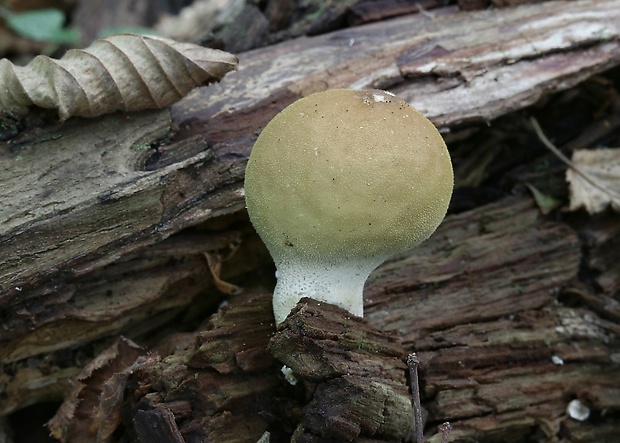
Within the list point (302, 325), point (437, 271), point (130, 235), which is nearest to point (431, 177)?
point (302, 325)

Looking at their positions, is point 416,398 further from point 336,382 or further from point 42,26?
point 42,26

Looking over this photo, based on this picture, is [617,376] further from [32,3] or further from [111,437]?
[32,3]

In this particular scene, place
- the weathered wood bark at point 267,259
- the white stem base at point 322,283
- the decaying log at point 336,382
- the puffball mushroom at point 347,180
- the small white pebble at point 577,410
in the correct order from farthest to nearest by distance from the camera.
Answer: the small white pebble at point 577,410
the weathered wood bark at point 267,259
the white stem base at point 322,283
the decaying log at point 336,382
the puffball mushroom at point 347,180

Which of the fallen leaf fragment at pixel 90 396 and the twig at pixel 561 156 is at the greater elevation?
the twig at pixel 561 156

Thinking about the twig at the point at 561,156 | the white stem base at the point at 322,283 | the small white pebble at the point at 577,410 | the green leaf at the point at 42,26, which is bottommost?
the small white pebble at the point at 577,410

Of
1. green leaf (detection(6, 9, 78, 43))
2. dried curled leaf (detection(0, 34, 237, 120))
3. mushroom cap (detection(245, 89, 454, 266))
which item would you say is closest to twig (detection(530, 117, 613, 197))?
mushroom cap (detection(245, 89, 454, 266))

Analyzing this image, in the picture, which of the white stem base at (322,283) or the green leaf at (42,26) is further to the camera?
the green leaf at (42,26)

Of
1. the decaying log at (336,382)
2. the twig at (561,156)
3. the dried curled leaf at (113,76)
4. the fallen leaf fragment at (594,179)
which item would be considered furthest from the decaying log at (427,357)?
the dried curled leaf at (113,76)

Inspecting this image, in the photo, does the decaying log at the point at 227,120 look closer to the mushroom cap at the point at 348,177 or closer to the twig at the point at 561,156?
the twig at the point at 561,156

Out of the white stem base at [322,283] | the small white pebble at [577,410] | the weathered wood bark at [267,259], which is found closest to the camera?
the white stem base at [322,283]
